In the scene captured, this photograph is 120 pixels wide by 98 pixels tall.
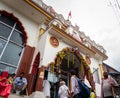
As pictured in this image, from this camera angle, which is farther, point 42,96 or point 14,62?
point 14,62

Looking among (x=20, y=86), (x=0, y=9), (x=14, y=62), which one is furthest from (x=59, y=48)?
(x=0, y=9)

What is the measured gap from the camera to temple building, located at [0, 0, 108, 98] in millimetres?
7438

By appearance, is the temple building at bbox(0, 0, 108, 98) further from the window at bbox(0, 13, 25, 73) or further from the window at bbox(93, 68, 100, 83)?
the window at bbox(93, 68, 100, 83)

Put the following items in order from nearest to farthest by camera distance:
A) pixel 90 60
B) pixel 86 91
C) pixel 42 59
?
pixel 86 91 < pixel 42 59 < pixel 90 60

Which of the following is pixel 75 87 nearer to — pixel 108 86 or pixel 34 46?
pixel 108 86

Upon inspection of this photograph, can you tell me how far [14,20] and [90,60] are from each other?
6760 millimetres

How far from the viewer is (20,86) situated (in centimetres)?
638

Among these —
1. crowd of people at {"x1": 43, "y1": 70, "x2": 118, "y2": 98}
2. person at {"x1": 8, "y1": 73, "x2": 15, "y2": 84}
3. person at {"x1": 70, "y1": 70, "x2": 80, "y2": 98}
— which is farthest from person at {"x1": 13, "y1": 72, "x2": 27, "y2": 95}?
person at {"x1": 70, "y1": 70, "x2": 80, "y2": 98}

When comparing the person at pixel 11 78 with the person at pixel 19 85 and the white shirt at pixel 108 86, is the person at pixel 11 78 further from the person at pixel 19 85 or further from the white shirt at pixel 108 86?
the white shirt at pixel 108 86

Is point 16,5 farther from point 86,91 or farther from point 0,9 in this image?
point 86,91

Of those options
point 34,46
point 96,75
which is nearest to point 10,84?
point 34,46

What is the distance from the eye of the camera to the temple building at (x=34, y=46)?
7.44 meters

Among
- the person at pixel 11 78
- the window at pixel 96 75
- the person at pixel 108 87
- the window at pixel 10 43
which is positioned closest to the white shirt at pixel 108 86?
the person at pixel 108 87

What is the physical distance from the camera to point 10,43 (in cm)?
795
